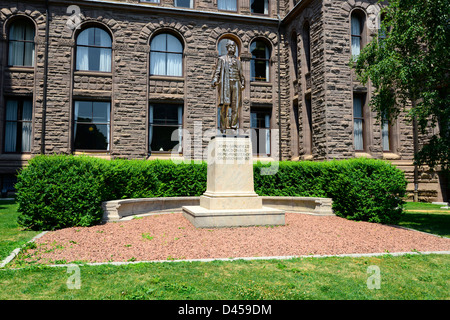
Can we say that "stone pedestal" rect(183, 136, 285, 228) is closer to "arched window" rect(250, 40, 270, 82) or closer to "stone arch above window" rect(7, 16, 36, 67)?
"arched window" rect(250, 40, 270, 82)

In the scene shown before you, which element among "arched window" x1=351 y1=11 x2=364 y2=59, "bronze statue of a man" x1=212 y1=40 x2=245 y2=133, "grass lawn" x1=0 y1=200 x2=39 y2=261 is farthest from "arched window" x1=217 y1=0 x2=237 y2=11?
"grass lawn" x1=0 y1=200 x2=39 y2=261

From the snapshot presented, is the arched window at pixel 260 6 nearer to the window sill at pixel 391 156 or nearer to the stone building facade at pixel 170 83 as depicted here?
the stone building facade at pixel 170 83

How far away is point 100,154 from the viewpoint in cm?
1791

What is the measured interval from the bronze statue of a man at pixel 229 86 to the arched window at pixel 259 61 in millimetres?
10220

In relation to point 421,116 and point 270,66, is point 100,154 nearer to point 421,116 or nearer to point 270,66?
point 270,66

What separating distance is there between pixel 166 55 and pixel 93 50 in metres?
4.24

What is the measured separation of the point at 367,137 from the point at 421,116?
25.8 ft

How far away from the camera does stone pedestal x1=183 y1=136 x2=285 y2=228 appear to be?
29.2 feet

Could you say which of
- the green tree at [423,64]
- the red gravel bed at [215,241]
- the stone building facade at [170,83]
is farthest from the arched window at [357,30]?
the red gravel bed at [215,241]

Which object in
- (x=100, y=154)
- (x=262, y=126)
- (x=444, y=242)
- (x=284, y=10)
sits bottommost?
(x=444, y=242)

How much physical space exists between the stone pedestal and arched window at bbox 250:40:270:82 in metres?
11.5

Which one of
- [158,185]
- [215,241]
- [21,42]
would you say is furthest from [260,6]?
[215,241]

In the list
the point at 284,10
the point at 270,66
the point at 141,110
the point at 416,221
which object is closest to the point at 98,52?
the point at 141,110

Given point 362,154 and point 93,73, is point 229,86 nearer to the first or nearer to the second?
point 362,154
